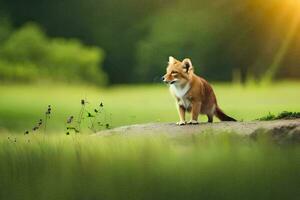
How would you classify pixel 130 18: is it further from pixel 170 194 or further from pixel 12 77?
pixel 170 194

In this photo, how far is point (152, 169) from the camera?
6508mm

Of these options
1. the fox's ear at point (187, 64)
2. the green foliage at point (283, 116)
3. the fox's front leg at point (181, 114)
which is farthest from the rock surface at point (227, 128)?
the fox's ear at point (187, 64)

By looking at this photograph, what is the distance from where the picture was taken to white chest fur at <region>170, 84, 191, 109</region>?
263 inches

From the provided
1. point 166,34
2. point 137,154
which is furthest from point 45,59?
point 137,154

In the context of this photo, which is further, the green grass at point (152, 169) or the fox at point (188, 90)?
the fox at point (188, 90)

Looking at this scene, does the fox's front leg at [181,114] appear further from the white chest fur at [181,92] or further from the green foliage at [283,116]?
the green foliage at [283,116]

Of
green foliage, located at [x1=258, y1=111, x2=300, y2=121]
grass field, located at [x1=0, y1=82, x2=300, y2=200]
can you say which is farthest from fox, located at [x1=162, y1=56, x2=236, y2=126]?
green foliage, located at [x1=258, y1=111, x2=300, y2=121]

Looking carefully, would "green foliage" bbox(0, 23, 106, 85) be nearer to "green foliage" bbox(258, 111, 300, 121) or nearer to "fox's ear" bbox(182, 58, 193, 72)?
"fox's ear" bbox(182, 58, 193, 72)

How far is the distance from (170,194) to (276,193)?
652mm

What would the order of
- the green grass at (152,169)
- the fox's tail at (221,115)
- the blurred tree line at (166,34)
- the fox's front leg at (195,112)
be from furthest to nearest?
the blurred tree line at (166,34), the fox's tail at (221,115), the fox's front leg at (195,112), the green grass at (152,169)

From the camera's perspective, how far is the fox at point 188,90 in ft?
21.8

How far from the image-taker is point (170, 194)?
6.39 m

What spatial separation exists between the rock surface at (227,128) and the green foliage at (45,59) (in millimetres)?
556

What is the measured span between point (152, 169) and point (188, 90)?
1.91 ft
